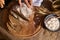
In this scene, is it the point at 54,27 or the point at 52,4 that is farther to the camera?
the point at 52,4

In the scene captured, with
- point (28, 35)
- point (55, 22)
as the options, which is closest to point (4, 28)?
point (28, 35)

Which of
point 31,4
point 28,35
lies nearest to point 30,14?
point 31,4

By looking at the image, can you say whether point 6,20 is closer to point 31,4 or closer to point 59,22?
point 31,4

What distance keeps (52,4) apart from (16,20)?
1.28ft

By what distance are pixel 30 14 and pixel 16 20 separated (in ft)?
0.46

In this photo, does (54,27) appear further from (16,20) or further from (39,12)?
(16,20)

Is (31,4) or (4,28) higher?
(31,4)

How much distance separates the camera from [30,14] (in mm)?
1779

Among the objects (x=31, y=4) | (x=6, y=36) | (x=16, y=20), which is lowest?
(x=6, y=36)

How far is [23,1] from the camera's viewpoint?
5.83ft

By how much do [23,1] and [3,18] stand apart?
0.85 feet

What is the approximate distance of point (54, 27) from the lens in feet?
5.72

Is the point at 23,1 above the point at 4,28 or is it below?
above

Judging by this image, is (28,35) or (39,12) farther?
(39,12)
